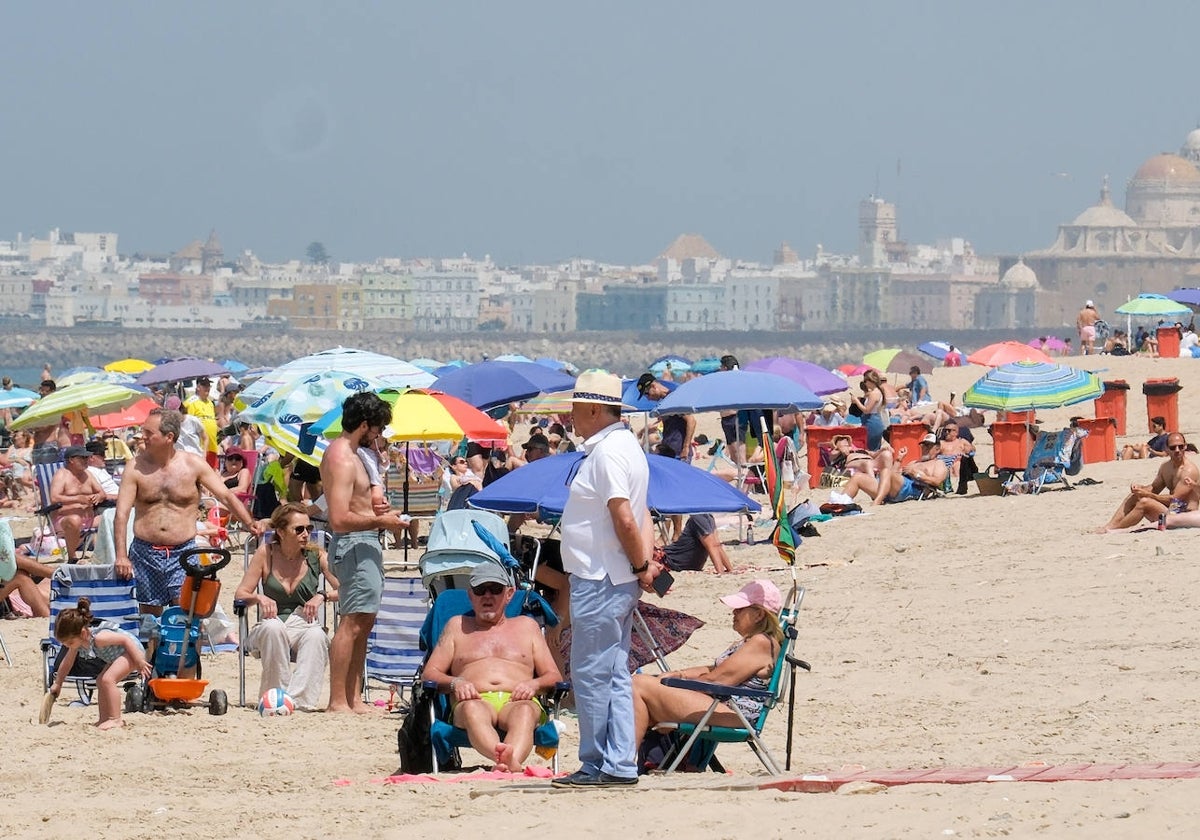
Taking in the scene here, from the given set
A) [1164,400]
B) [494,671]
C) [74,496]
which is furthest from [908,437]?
[494,671]

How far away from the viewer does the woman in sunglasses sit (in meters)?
6.58

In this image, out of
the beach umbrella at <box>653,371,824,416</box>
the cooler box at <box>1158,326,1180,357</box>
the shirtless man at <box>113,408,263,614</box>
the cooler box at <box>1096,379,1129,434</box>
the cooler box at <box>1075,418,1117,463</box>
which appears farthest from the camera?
the cooler box at <box>1158,326,1180,357</box>

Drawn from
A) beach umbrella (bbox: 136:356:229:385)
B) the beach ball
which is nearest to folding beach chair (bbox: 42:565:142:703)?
the beach ball

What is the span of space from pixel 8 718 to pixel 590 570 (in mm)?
2602

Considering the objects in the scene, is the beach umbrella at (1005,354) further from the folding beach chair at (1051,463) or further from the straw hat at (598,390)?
the straw hat at (598,390)

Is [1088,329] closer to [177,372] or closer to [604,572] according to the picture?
[177,372]

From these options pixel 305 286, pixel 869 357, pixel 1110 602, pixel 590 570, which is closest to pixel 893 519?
pixel 1110 602

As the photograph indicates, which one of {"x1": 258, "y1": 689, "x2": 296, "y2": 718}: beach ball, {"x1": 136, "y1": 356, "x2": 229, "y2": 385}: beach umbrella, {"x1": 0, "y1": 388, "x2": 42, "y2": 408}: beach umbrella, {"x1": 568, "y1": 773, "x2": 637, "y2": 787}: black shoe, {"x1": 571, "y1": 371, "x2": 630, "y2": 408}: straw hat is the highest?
{"x1": 571, "y1": 371, "x2": 630, "y2": 408}: straw hat

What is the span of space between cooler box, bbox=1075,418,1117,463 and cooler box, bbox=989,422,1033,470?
4.45 ft

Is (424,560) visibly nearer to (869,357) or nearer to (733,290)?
(869,357)

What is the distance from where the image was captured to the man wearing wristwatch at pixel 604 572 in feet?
15.5

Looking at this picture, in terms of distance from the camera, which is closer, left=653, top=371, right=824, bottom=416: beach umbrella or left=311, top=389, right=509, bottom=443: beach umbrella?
left=311, top=389, right=509, bottom=443: beach umbrella

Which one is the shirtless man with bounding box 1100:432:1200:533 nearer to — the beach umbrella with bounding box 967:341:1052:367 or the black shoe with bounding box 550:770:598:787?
the black shoe with bounding box 550:770:598:787

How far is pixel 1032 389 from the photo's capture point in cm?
1334
